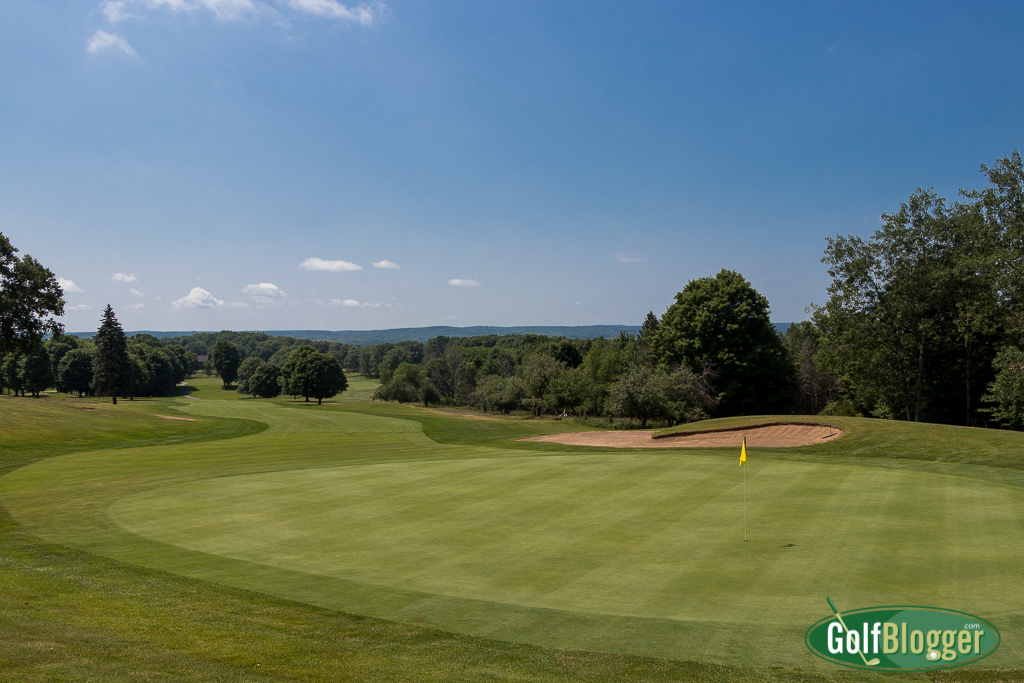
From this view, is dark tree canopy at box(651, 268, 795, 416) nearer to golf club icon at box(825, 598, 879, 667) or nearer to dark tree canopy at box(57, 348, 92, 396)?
golf club icon at box(825, 598, 879, 667)

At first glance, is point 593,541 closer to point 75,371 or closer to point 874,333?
point 874,333

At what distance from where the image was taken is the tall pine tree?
74.3 metres

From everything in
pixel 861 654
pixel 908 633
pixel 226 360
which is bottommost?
pixel 861 654

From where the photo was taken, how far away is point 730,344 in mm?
52219

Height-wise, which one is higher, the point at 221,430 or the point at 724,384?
the point at 724,384

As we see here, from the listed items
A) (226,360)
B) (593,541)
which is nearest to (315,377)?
(226,360)

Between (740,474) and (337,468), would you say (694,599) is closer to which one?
(740,474)

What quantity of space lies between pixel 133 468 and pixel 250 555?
1650 centimetres

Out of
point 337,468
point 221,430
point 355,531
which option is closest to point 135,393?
point 221,430

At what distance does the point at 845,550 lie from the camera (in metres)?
10.2

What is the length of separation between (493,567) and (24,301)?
4709cm

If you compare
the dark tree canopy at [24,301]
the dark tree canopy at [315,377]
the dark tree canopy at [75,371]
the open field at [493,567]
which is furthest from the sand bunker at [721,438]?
the dark tree canopy at [75,371]
